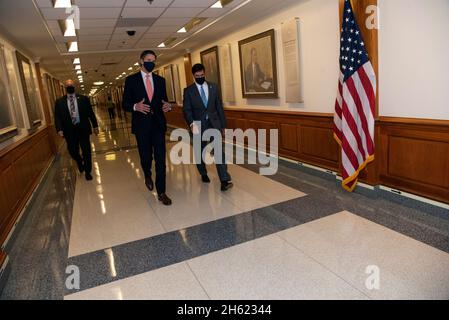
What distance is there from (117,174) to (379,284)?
504 cm

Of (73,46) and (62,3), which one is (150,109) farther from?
(73,46)

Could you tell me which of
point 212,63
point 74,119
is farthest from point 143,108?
point 212,63

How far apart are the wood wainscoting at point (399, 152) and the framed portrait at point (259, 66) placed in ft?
3.73

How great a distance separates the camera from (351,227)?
329 centimetres

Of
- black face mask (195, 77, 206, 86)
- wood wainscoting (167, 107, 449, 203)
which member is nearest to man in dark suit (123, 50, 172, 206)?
black face mask (195, 77, 206, 86)

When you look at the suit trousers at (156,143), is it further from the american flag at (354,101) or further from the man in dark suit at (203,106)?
the american flag at (354,101)

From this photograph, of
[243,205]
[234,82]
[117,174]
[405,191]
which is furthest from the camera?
[234,82]

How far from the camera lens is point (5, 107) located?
5137 mm

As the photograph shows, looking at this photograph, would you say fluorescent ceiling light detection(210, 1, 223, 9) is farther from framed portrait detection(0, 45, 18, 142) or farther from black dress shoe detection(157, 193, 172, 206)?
framed portrait detection(0, 45, 18, 142)

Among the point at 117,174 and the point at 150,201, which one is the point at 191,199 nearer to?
the point at 150,201

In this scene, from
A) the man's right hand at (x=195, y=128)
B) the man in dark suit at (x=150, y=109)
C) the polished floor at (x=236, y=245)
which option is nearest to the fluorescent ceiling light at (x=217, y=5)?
the man in dark suit at (x=150, y=109)

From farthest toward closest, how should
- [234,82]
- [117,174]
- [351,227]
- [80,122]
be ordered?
[234,82] < [117,174] < [80,122] < [351,227]
